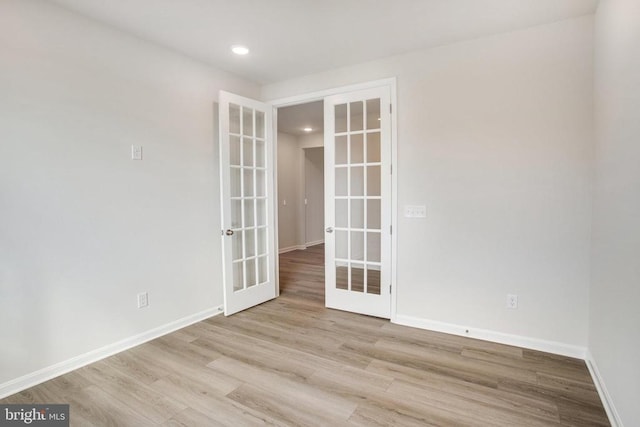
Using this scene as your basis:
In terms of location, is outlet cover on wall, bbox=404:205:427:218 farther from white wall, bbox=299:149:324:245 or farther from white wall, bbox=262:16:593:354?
white wall, bbox=299:149:324:245

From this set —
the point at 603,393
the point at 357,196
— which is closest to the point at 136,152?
the point at 357,196

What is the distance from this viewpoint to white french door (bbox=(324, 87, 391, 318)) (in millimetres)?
3355

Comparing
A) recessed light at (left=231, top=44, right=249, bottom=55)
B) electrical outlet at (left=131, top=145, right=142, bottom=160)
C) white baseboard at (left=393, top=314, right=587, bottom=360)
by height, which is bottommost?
white baseboard at (left=393, top=314, right=587, bottom=360)

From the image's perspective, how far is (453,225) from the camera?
3014 mm

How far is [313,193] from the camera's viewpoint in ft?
27.2

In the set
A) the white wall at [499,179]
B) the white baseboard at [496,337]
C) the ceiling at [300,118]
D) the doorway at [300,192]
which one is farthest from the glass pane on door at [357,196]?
the doorway at [300,192]

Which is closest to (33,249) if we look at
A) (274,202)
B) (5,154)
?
(5,154)

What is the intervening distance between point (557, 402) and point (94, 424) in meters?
2.72

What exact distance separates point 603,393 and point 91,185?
3.76m

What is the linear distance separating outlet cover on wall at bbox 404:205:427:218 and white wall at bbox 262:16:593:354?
0.18 feet

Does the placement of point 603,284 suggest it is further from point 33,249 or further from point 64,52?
point 64,52

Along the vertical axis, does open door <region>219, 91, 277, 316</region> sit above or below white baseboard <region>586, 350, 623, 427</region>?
above

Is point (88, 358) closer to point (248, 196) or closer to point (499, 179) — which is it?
point (248, 196)

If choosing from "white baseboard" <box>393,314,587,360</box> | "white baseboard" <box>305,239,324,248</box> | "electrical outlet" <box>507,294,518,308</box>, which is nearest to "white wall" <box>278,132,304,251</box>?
"white baseboard" <box>305,239,324,248</box>
